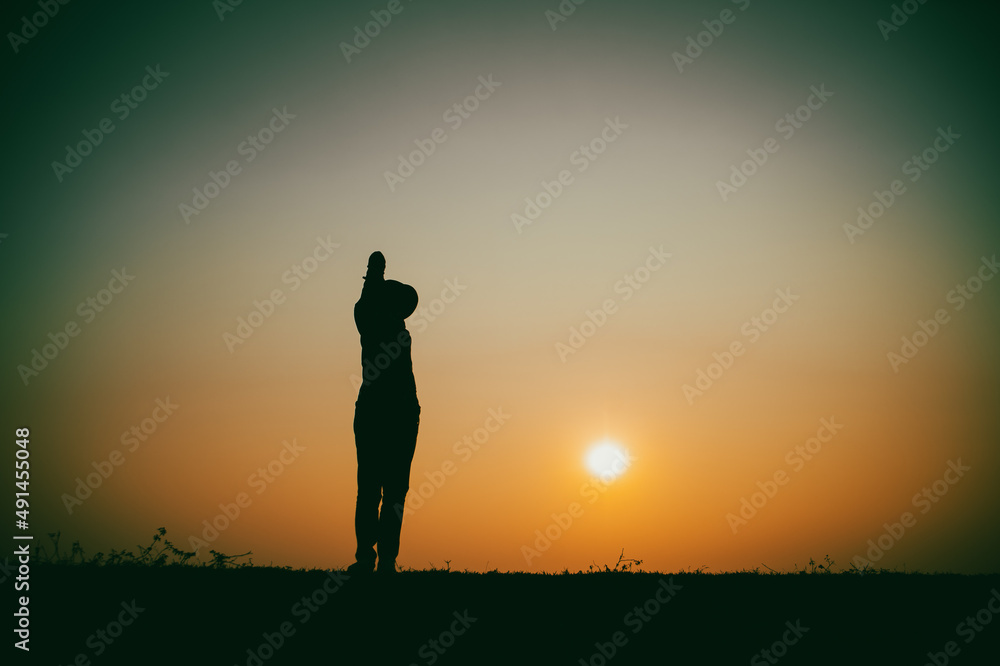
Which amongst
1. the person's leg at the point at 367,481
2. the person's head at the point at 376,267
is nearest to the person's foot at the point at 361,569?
the person's leg at the point at 367,481

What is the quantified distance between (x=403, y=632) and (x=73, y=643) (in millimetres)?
2656

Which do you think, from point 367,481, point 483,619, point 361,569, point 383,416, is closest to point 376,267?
point 383,416

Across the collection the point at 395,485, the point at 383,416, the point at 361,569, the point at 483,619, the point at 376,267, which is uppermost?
the point at 376,267

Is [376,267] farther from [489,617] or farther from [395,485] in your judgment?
[489,617]

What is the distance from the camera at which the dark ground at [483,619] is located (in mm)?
5699

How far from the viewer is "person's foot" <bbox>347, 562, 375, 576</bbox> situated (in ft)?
26.3

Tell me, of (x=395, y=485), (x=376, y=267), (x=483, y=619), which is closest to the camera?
(x=483, y=619)

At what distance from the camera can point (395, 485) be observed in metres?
8.60

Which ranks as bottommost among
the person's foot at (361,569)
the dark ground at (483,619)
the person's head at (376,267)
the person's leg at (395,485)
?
the dark ground at (483,619)

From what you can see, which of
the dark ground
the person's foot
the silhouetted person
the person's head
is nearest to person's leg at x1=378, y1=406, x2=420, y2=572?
the silhouetted person

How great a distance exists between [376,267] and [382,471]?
100 inches

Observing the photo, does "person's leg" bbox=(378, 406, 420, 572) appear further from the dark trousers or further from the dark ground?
the dark ground

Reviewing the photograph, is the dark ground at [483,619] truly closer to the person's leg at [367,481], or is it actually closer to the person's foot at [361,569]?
the person's foot at [361,569]

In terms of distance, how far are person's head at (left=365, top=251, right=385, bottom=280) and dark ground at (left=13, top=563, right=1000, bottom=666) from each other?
3569 millimetres
